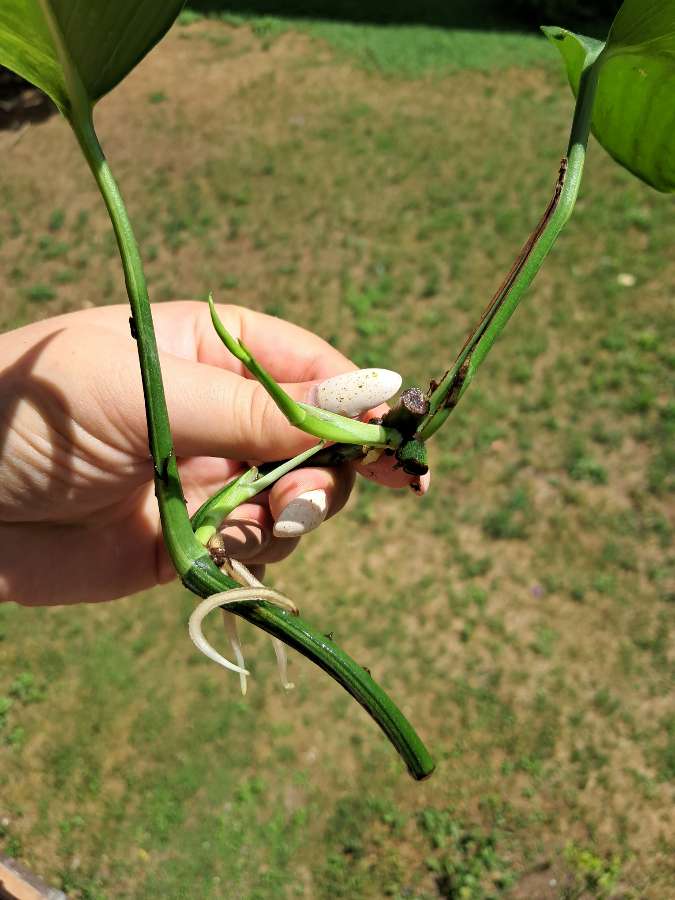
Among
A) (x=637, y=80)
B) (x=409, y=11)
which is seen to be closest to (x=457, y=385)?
(x=637, y=80)

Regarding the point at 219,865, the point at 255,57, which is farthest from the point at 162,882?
the point at 255,57

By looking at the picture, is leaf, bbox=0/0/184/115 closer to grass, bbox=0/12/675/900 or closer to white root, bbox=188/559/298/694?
white root, bbox=188/559/298/694

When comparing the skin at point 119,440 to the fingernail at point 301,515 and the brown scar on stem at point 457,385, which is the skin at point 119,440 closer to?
the fingernail at point 301,515

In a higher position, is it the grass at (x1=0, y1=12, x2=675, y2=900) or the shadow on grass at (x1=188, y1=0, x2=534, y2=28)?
the shadow on grass at (x1=188, y1=0, x2=534, y2=28)

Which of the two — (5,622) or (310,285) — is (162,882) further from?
(310,285)

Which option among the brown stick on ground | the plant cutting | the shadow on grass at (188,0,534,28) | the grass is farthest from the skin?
the shadow on grass at (188,0,534,28)

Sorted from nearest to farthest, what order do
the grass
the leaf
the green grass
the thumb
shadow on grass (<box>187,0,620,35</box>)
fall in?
the leaf → the thumb → the grass → the green grass → shadow on grass (<box>187,0,620,35</box>)

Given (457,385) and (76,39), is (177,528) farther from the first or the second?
(76,39)
